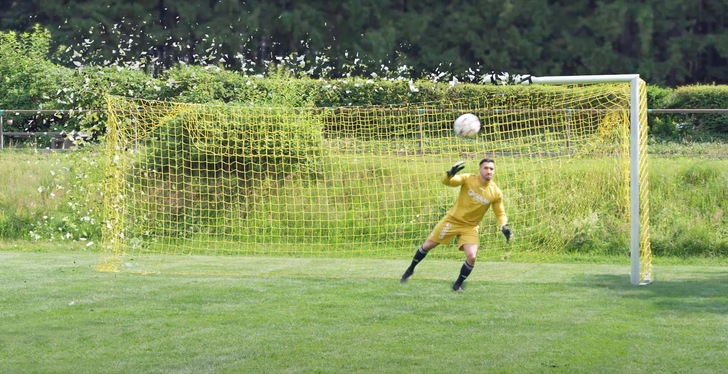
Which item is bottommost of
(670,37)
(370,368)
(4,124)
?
(370,368)

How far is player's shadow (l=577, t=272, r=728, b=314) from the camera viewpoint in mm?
11227

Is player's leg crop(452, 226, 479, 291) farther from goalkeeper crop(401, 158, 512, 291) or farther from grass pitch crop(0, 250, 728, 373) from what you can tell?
grass pitch crop(0, 250, 728, 373)

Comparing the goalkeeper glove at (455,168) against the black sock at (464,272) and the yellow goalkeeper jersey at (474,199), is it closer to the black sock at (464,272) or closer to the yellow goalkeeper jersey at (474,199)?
the yellow goalkeeper jersey at (474,199)

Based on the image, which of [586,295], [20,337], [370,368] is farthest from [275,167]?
[370,368]

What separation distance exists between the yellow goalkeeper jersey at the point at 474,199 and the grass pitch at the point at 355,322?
858mm

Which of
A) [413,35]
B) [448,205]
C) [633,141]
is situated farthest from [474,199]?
[413,35]

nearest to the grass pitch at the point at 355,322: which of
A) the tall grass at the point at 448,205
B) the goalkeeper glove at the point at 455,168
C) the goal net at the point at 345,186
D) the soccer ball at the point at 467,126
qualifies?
the goalkeeper glove at the point at 455,168

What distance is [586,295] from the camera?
11953 millimetres

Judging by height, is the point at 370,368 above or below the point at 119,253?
below

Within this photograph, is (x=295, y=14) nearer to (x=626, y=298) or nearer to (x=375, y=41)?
(x=375, y=41)

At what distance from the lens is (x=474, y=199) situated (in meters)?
12.5

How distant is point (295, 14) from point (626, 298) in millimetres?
27482

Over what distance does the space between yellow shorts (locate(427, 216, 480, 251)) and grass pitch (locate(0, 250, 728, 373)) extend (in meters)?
0.57

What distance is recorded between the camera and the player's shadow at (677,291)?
1123 centimetres
